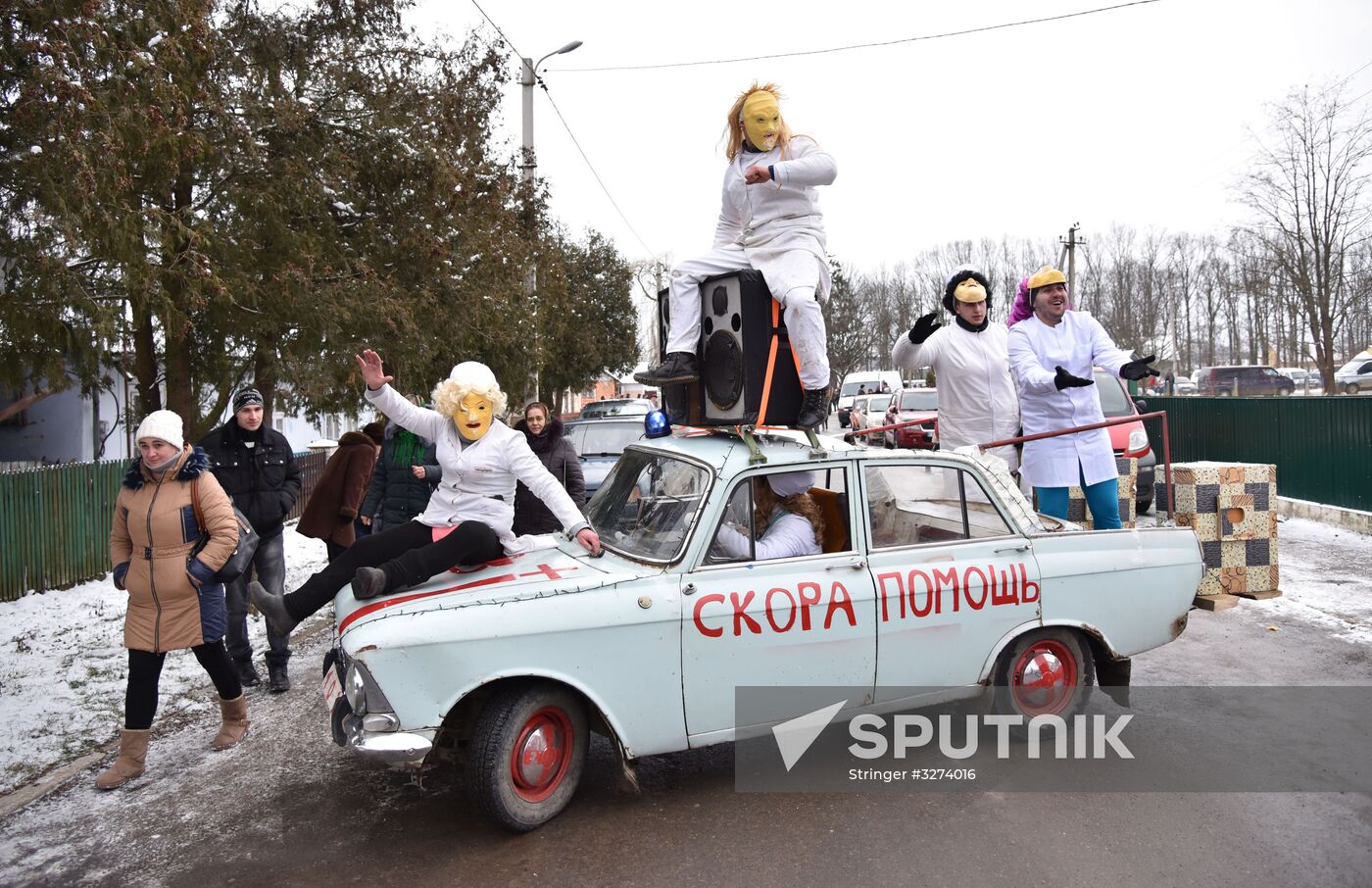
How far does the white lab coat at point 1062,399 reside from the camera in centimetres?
566

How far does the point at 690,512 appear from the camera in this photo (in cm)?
425

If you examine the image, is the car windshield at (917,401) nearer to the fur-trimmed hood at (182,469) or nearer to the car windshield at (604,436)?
the car windshield at (604,436)

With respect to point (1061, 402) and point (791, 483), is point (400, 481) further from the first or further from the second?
point (1061, 402)

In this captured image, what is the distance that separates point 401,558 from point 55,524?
23.3 feet

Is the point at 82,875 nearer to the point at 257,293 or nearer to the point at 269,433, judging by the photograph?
the point at 269,433

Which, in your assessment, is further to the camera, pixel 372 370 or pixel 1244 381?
pixel 1244 381

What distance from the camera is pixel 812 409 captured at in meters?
4.77

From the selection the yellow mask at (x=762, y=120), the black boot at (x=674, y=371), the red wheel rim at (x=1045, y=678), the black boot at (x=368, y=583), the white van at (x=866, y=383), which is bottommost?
the red wheel rim at (x=1045, y=678)

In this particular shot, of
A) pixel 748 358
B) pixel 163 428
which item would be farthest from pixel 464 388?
pixel 163 428

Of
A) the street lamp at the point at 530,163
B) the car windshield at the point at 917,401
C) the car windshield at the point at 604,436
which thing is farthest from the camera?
the car windshield at the point at 917,401

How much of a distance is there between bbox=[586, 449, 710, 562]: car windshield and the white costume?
0.69m

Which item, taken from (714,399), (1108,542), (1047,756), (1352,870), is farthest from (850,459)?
(1352,870)

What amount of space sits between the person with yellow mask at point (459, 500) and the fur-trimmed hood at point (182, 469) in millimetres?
692

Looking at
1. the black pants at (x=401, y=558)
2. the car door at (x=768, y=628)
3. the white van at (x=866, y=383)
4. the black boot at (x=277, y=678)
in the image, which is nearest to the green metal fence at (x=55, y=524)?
the black boot at (x=277, y=678)
